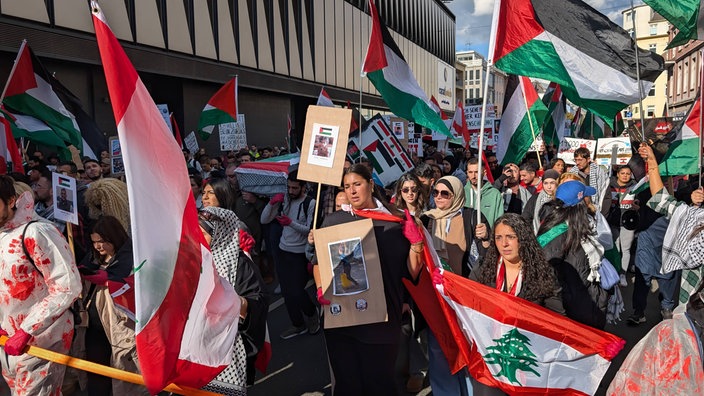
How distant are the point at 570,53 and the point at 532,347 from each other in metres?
2.97

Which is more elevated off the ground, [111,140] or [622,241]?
[111,140]

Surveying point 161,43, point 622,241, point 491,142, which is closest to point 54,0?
point 161,43

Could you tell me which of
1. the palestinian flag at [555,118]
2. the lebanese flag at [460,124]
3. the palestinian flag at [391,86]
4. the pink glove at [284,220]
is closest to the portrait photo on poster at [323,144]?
the pink glove at [284,220]

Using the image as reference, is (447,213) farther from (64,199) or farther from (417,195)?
(64,199)

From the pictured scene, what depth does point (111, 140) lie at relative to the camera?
983 cm

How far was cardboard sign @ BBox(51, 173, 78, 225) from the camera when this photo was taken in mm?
4086

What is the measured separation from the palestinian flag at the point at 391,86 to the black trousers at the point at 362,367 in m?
3.63

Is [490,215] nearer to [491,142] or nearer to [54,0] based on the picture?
[491,142]

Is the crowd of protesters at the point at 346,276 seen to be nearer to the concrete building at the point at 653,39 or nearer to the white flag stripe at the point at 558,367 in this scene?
the white flag stripe at the point at 558,367

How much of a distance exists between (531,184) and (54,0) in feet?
43.3

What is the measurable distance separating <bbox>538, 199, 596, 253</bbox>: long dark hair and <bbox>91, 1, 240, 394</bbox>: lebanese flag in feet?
8.13

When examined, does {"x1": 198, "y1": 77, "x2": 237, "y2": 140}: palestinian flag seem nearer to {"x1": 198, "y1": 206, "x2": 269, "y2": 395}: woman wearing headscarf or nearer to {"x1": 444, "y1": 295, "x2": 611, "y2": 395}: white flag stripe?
{"x1": 198, "y1": 206, "x2": 269, "y2": 395}: woman wearing headscarf

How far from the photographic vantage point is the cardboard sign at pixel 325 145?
3809 mm

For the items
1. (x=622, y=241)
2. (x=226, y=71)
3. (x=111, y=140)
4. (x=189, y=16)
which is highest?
(x=189, y=16)
